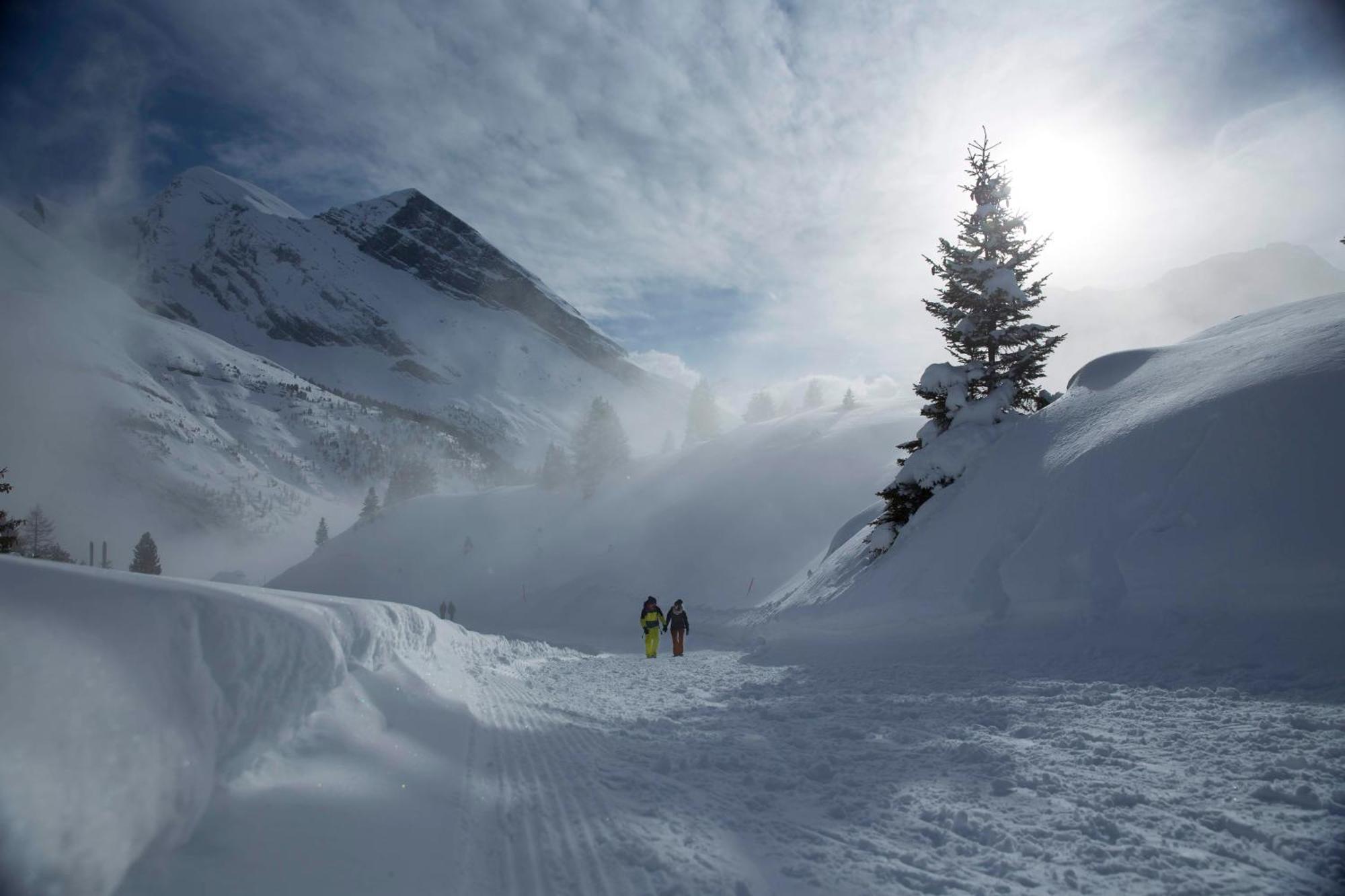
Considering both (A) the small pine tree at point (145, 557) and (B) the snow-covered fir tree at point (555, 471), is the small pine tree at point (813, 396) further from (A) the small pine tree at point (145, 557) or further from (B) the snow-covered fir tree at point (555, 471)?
(A) the small pine tree at point (145, 557)

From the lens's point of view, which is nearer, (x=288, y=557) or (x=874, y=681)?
(x=874, y=681)

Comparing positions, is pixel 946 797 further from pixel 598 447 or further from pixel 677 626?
pixel 598 447

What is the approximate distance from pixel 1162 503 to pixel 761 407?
6686cm

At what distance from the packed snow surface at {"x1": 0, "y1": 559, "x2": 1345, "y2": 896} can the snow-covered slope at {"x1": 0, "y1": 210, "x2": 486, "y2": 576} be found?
12147cm

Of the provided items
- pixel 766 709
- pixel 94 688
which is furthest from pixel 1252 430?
pixel 94 688

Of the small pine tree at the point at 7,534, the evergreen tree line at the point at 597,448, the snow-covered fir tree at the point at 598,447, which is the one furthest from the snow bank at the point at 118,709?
the snow-covered fir tree at the point at 598,447

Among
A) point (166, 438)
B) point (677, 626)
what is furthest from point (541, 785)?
point (166, 438)

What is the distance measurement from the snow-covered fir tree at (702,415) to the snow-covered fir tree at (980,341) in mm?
56485

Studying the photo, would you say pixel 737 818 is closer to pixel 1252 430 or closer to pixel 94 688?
pixel 94 688

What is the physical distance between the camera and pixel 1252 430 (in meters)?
8.95

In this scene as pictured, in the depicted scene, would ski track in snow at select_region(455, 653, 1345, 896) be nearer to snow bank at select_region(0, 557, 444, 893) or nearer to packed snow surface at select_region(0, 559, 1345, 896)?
packed snow surface at select_region(0, 559, 1345, 896)

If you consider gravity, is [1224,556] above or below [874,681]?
above

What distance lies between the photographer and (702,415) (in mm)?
73125

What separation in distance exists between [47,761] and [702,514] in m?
38.2
